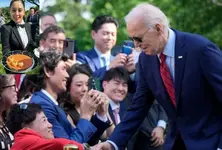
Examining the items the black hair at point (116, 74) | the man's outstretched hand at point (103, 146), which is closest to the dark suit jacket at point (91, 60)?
the black hair at point (116, 74)

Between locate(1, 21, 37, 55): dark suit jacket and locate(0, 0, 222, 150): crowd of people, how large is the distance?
0.09 m

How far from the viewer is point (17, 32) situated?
6.81 m

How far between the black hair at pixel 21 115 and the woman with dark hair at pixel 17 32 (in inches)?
18.4

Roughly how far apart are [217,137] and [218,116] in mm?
158

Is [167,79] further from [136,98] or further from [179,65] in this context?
[136,98]

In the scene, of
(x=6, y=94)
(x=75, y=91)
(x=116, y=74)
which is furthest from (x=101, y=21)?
(x=6, y=94)

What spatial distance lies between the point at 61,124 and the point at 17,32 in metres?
0.95

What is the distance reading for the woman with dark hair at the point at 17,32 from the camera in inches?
261

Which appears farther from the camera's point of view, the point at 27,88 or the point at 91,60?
the point at 91,60

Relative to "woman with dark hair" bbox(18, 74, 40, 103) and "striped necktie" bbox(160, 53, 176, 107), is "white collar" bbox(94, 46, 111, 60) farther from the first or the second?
"striped necktie" bbox(160, 53, 176, 107)

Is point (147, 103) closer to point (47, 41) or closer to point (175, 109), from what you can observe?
point (175, 109)

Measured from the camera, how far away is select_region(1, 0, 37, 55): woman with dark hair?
261 inches

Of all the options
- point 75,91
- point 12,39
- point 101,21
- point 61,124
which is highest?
point 12,39

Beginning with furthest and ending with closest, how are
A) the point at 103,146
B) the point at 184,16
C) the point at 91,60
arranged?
the point at 184,16
the point at 91,60
the point at 103,146
